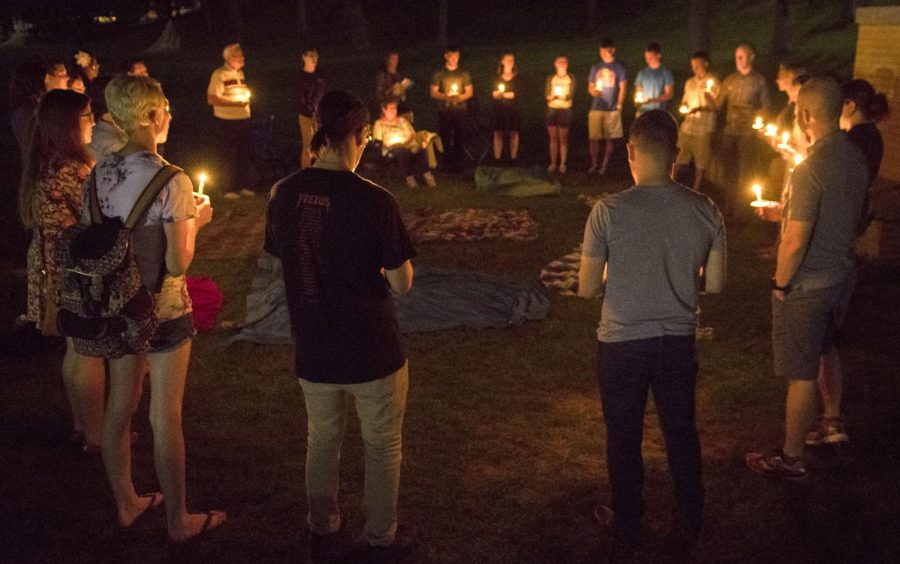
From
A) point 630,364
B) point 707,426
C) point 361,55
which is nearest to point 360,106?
point 630,364

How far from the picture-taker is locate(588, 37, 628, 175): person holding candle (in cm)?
1304

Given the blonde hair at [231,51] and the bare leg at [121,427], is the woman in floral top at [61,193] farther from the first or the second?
the blonde hair at [231,51]

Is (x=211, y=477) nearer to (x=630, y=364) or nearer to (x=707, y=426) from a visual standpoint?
(x=630, y=364)

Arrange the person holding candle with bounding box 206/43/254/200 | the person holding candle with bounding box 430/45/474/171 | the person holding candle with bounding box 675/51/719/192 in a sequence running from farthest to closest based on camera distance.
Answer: the person holding candle with bounding box 430/45/474/171
the person holding candle with bounding box 206/43/254/200
the person holding candle with bounding box 675/51/719/192

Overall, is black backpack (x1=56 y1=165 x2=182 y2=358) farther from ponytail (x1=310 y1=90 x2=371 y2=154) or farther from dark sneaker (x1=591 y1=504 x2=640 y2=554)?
dark sneaker (x1=591 y1=504 x2=640 y2=554)

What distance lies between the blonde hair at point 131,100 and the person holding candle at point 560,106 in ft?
33.4

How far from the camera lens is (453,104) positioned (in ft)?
45.1

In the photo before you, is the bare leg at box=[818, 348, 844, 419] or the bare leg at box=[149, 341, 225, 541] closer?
the bare leg at box=[149, 341, 225, 541]

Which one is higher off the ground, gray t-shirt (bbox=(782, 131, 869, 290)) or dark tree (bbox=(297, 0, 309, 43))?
dark tree (bbox=(297, 0, 309, 43))

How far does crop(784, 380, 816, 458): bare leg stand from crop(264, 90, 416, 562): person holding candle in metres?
2.07

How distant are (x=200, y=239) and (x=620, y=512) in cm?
712

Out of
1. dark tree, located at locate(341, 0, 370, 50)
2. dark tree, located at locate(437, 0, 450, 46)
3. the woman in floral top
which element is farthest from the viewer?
dark tree, located at locate(341, 0, 370, 50)

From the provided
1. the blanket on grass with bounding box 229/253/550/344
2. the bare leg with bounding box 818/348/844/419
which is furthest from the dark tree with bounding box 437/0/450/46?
the bare leg with bounding box 818/348/844/419

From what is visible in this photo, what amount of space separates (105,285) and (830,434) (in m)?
3.89
